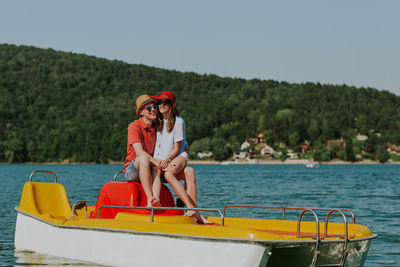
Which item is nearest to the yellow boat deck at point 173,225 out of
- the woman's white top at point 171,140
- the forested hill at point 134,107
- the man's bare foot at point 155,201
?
the man's bare foot at point 155,201

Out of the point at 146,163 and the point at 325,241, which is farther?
the point at 146,163

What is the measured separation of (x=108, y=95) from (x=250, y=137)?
36934mm

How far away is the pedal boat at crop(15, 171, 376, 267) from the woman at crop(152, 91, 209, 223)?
303 millimetres

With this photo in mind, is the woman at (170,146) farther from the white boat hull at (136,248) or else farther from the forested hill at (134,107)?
the forested hill at (134,107)

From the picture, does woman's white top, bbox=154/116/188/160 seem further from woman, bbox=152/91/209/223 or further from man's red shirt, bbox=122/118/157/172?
man's red shirt, bbox=122/118/157/172

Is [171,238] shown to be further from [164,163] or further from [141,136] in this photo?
[141,136]

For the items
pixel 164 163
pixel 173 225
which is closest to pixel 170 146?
pixel 164 163

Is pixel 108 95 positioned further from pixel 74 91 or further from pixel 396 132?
pixel 396 132

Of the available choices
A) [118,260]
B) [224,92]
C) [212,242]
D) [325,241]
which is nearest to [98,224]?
[118,260]

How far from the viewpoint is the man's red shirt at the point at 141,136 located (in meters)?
8.77

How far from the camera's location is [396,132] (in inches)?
6063

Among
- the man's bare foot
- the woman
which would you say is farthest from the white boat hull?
the woman

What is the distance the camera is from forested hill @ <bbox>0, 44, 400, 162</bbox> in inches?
5487

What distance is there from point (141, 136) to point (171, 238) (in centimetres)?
192
